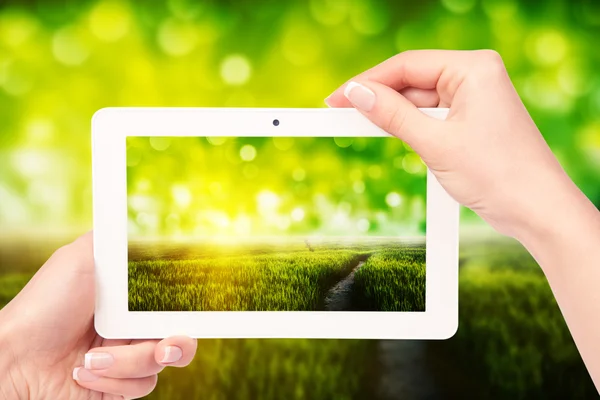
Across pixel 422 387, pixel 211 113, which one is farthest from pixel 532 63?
pixel 211 113

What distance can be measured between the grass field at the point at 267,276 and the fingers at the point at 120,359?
57mm

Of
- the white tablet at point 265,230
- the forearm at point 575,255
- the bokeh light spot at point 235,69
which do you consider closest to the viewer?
the forearm at point 575,255

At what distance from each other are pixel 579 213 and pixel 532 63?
2.88 ft

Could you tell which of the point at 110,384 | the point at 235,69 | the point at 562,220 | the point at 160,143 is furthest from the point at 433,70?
the point at 235,69

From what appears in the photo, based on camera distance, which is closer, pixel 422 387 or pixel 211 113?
pixel 211 113

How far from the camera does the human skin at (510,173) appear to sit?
67 centimetres

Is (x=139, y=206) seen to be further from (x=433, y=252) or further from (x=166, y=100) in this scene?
(x=166, y=100)

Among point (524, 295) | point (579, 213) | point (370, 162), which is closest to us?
point (579, 213)

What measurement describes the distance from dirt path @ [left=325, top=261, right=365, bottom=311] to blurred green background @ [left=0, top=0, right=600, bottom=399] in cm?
68

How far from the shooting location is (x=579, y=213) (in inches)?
26.3

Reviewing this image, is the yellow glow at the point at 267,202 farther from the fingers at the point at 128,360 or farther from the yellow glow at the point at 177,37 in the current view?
the yellow glow at the point at 177,37

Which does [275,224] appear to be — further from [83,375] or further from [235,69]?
[235,69]

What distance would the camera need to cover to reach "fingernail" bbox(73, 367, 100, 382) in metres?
0.79

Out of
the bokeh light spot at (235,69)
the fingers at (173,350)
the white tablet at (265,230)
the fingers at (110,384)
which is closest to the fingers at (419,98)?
the white tablet at (265,230)
